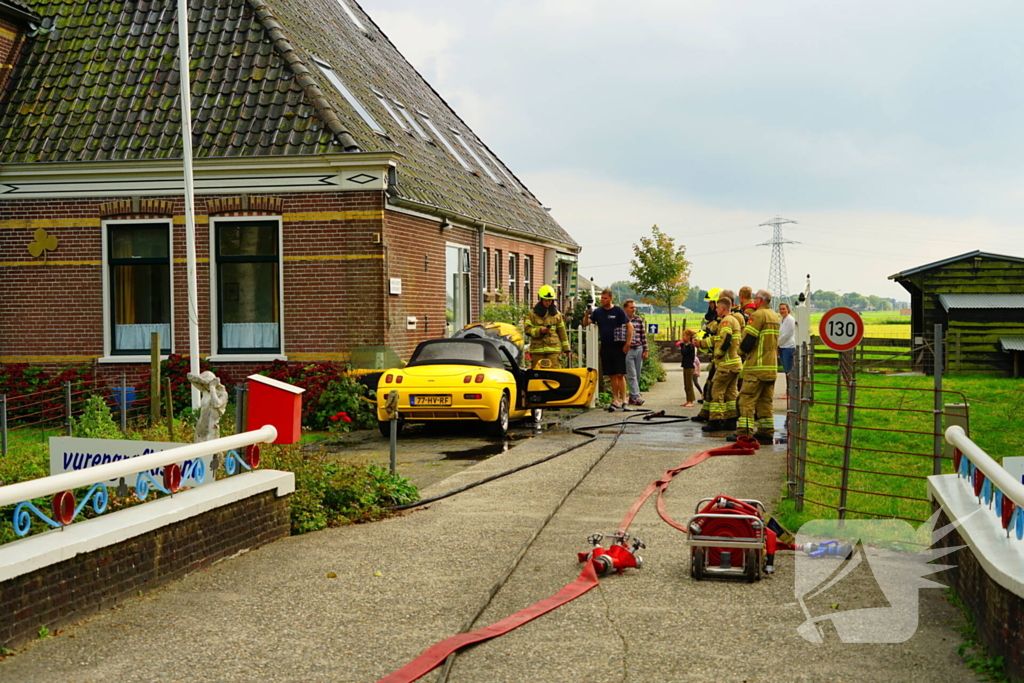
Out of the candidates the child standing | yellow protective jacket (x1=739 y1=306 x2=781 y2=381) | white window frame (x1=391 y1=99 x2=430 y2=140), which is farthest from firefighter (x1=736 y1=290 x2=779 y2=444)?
white window frame (x1=391 y1=99 x2=430 y2=140)

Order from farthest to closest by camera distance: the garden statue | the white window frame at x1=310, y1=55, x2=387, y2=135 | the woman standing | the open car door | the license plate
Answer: the white window frame at x1=310, y1=55, x2=387, y2=135, the woman standing, the open car door, the license plate, the garden statue

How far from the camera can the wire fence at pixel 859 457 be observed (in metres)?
8.16

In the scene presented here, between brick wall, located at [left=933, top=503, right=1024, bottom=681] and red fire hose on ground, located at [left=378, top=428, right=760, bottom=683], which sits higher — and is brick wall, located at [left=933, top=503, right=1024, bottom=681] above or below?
above

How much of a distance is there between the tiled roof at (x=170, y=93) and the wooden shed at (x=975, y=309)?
704 inches

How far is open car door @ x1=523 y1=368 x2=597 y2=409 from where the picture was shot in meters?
15.8

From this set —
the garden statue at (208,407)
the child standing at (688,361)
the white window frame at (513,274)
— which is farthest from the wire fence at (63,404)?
the white window frame at (513,274)

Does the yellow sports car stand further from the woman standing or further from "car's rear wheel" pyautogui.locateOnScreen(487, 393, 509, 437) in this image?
the woman standing

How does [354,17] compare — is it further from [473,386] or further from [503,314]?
[473,386]

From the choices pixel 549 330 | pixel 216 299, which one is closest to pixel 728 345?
pixel 549 330

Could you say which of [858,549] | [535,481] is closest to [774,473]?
[535,481]

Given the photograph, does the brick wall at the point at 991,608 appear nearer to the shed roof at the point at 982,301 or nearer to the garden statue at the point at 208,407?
the garden statue at the point at 208,407

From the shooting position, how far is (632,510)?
351 inches

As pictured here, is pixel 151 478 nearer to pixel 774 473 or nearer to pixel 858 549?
pixel 858 549

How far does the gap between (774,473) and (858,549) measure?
3.85m
